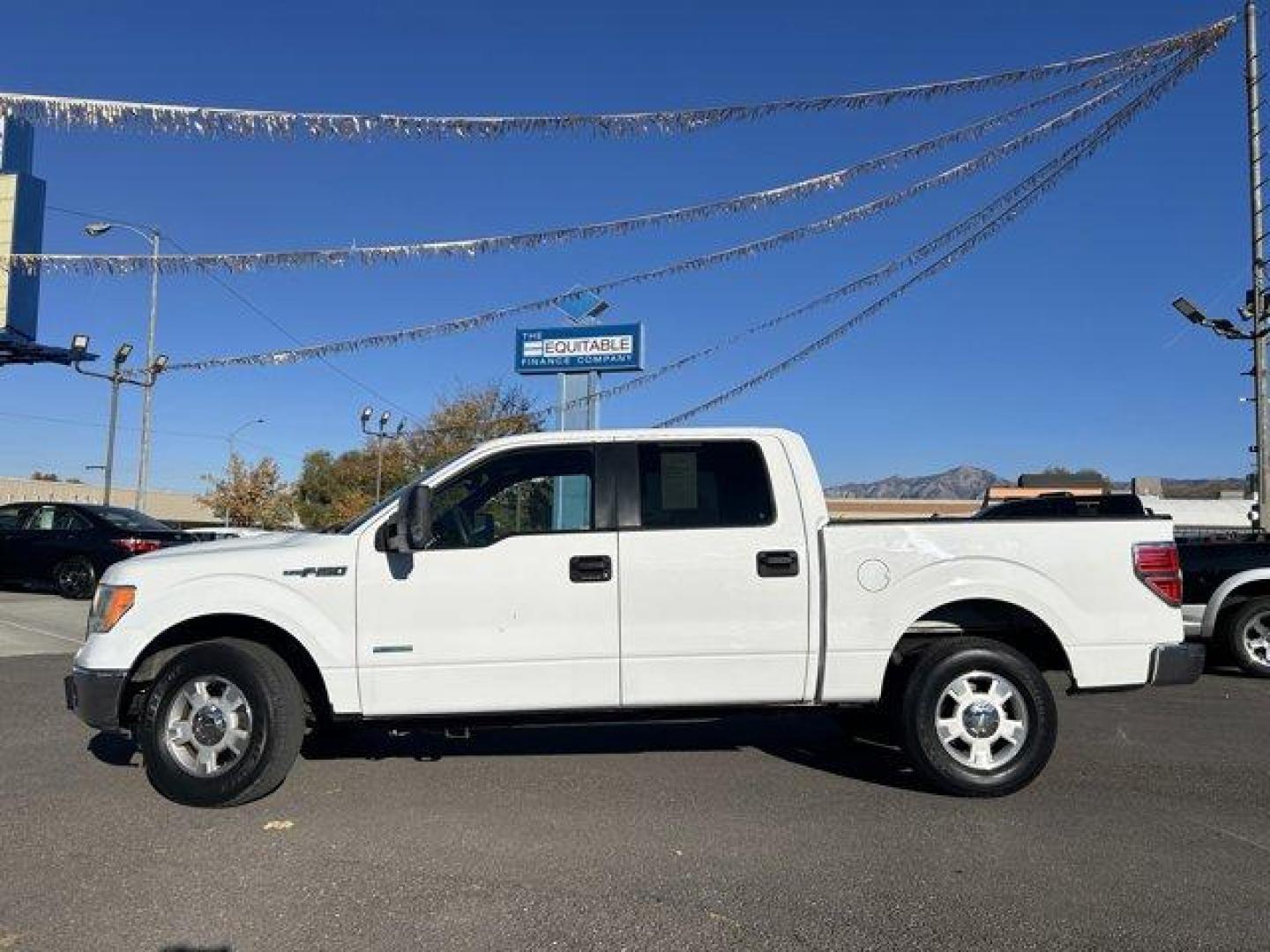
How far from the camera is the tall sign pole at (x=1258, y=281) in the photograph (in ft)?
48.5

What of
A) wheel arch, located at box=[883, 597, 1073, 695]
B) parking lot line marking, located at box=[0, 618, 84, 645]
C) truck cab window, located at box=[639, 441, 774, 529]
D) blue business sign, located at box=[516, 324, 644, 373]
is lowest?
parking lot line marking, located at box=[0, 618, 84, 645]

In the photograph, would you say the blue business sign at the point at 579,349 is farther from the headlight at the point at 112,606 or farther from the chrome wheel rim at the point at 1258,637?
the headlight at the point at 112,606

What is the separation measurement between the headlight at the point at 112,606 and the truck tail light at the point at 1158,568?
17.8 ft

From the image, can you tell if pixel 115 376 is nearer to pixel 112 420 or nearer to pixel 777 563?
pixel 112 420

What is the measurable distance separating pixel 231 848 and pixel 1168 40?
Answer: 29.7 ft

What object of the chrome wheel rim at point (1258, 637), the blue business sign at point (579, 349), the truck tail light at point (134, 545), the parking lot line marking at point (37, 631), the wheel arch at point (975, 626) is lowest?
the parking lot line marking at point (37, 631)

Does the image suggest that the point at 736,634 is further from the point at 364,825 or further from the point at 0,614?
the point at 0,614

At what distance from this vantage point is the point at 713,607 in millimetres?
5465

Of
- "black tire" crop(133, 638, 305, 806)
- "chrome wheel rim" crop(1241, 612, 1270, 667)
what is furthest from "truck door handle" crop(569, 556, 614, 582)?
"chrome wheel rim" crop(1241, 612, 1270, 667)

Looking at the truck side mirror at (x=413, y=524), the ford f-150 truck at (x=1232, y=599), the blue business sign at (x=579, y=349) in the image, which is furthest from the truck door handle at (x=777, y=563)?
the blue business sign at (x=579, y=349)

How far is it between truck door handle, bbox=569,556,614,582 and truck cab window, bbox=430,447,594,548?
0.20 meters

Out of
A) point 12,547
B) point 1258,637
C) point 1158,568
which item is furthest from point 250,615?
point 12,547

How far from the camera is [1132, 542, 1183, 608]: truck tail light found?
562 cm

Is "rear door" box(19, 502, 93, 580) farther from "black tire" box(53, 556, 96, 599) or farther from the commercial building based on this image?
the commercial building
